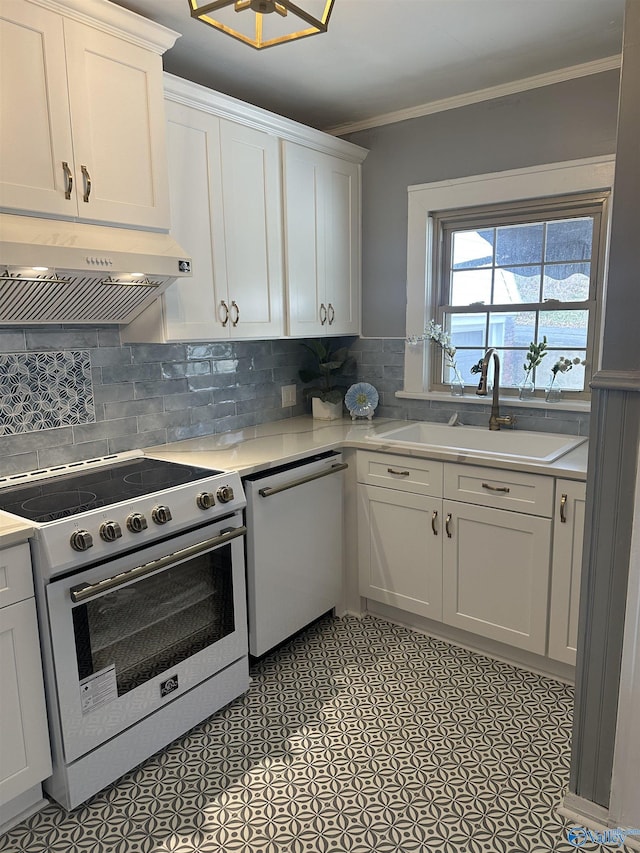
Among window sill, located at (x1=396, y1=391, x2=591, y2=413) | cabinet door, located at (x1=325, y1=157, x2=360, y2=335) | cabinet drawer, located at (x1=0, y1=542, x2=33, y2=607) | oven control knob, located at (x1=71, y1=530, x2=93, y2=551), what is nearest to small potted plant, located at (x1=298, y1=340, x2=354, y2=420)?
cabinet door, located at (x1=325, y1=157, x2=360, y2=335)

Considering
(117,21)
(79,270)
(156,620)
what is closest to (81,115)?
(117,21)

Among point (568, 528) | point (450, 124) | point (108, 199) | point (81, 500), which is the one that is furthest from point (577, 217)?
point (81, 500)

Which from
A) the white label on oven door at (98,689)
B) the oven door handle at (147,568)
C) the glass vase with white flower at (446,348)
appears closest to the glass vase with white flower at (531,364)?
the glass vase with white flower at (446,348)

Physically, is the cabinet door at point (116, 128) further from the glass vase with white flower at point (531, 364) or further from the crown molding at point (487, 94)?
the glass vase with white flower at point (531, 364)

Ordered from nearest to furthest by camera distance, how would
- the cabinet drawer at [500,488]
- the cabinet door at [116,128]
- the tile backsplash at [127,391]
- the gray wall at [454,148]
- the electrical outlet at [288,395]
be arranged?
1. the cabinet door at [116,128]
2. the tile backsplash at [127,391]
3. the cabinet drawer at [500,488]
4. the gray wall at [454,148]
5. the electrical outlet at [288,395]

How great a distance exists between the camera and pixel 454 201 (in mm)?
3045

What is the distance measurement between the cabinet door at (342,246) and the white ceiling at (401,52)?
0.35 meters

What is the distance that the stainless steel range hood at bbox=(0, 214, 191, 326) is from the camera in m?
1.79

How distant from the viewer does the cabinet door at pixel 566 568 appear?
2299mm

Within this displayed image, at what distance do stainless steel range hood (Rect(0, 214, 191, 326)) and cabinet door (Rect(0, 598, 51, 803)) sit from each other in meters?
0.99

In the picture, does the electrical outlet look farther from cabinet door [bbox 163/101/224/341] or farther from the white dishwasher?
cabinet door [bbox 163/101/224/341]

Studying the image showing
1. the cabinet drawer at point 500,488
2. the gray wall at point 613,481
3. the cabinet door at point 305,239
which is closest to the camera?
the gray wall at point 613,481

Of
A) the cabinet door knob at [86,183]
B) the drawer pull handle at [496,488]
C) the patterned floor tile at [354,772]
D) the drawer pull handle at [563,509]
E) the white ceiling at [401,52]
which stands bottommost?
the patterned floor tile at [354,772]

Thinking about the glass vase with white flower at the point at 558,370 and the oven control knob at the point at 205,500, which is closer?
the oven control knob at the point at 205,500
